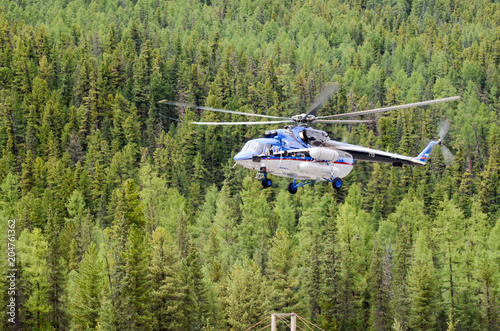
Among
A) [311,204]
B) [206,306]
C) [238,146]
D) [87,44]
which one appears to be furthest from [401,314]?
[87,44]

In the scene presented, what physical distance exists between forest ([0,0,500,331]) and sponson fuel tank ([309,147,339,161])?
3.05ft

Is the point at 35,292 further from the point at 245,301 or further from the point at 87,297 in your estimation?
the point at 245,301

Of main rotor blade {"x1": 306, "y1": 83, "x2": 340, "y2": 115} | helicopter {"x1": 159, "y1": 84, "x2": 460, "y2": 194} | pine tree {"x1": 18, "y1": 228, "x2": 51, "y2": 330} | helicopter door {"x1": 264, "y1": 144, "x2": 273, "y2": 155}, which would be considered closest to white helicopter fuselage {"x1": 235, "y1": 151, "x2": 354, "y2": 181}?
helicopter {"x1": 159, "y1": 84, "x2": 460, "y2": 194}

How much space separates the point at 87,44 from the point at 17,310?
12264cm

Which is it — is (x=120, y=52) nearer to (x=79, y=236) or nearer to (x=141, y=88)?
(x=141, y=88)

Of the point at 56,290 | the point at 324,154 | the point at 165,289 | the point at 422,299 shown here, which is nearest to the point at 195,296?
the point at 165,289

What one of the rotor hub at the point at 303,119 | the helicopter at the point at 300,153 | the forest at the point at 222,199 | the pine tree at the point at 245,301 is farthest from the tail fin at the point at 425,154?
the pine tree at the point at 245,301

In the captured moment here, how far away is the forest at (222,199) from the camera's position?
228 ft

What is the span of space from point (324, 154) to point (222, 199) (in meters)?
70.5

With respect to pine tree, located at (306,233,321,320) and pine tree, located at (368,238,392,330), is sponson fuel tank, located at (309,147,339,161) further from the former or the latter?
pine tree, located at (368,238,392,330)

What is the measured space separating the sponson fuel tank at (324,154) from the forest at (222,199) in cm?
93

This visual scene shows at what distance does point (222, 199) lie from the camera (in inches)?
4269

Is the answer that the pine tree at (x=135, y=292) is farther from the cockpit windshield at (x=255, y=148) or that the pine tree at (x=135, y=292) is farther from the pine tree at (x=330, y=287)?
the cockpit windshield at (x=255, y=148)

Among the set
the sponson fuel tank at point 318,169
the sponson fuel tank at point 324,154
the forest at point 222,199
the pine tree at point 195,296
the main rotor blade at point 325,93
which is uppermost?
the main rotor blade at point 325,93
